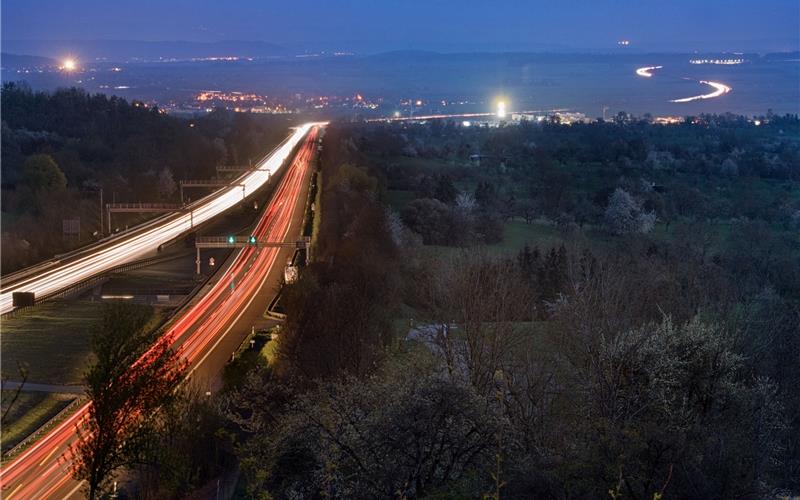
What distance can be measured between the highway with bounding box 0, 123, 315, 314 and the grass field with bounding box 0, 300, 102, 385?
1031mm

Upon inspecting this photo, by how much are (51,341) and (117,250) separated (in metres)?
10.6

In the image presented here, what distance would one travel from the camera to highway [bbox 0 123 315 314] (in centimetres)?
2609

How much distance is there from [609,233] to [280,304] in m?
24.4

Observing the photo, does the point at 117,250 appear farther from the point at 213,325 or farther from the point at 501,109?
the point at 501,109

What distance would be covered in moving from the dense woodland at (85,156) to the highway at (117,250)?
5.79ft

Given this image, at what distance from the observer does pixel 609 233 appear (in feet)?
143

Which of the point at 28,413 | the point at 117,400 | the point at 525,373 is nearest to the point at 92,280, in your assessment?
the point at 28,413

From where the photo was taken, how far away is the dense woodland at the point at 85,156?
35.3 meters

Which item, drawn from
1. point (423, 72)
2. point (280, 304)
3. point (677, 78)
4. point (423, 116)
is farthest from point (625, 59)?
point (280, 304)

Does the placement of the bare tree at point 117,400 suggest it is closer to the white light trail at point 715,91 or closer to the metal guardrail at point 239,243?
the metal guardrail at point 239,243

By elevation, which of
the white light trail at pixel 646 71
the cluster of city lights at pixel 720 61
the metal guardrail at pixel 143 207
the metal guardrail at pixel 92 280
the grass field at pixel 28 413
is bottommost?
the grass field at pixel 28 413

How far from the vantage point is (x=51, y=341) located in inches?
827

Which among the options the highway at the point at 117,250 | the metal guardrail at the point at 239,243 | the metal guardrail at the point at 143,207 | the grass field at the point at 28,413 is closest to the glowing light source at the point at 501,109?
the highway at the point at 117,250

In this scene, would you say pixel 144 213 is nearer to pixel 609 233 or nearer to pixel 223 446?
pixel 609 233
